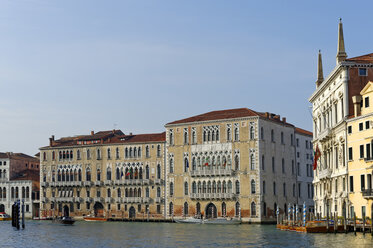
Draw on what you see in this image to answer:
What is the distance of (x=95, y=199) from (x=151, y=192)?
777 centimetres

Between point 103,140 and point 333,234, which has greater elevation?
point 103,140


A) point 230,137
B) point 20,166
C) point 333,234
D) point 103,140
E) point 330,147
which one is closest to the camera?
point 333,234

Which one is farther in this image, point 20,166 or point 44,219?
point 20,166

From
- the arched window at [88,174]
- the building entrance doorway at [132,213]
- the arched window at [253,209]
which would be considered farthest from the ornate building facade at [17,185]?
the arched window at [253,209]

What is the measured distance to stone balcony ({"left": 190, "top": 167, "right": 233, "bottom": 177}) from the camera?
224 feet

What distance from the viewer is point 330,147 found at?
159 ft

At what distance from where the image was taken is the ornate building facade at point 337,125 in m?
44.5

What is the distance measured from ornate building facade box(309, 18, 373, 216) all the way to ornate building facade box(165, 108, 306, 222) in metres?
12.9

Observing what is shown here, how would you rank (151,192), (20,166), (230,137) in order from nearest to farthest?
(230,137) → (151,192) → (20,166)

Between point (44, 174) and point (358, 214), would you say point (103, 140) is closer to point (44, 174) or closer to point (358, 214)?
point (44, 174)

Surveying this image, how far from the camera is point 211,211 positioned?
228 feet

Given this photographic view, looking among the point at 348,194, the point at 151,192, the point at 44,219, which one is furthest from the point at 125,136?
the point at 348,194

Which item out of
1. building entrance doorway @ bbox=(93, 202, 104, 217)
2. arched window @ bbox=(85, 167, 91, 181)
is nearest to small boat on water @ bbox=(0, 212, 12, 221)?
arched window @ bbox=(85, 167, 91, 181)

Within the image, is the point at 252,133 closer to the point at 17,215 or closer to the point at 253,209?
the point at 253,209
